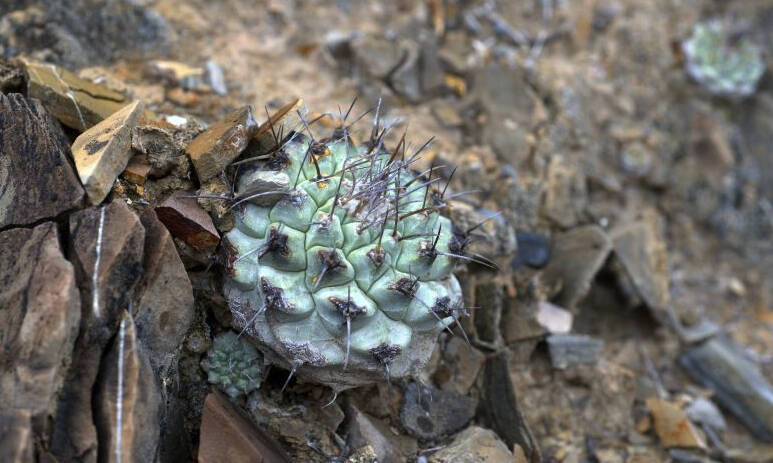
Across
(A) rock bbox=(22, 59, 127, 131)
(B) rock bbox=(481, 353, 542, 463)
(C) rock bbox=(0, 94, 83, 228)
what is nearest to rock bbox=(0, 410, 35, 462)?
(C) rock bbox=(0, 94, 83, 228)

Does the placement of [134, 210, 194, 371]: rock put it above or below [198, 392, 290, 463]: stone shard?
above

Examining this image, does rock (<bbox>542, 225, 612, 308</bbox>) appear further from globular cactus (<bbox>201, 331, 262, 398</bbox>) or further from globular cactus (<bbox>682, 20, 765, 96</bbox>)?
globular cactus (<bbox>682, 20, 765, 96</bbox>)

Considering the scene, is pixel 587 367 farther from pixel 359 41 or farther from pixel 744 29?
pixel 744 29

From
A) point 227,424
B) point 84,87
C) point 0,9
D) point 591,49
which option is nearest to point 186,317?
point 227,424

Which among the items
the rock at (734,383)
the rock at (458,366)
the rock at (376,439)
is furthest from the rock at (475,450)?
the rock at (734,383)

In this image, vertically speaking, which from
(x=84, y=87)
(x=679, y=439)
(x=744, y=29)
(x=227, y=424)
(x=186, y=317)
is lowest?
(x=679, y=439)

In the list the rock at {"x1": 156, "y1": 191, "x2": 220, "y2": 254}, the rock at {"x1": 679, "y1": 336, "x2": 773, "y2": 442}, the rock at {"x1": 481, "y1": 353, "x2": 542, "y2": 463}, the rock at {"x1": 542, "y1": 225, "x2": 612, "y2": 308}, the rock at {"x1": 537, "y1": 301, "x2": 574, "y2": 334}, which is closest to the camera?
the rock at {"x1": 156, "y1": 191, "x2": 220, "y2": 254}
